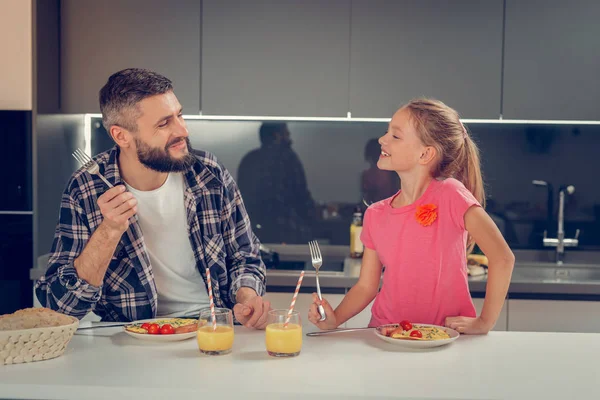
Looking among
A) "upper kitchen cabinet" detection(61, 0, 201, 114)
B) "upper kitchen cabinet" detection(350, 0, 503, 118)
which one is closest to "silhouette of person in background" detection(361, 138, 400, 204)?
"upper kitchen cabinet" detection(350, 0, 503, 118)

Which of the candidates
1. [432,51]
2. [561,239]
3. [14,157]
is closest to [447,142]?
[432,51]

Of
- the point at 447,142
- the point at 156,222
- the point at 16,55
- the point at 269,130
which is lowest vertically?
the point at 156,222

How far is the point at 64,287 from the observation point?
192cm

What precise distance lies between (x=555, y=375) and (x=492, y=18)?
2106mm

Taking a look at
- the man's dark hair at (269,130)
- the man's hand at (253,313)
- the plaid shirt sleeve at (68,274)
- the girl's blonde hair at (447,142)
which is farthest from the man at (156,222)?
the man's dark hair at (269,130)

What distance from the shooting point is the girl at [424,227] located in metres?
2.03

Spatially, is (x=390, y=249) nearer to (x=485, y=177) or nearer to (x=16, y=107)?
(x=485, y=177)

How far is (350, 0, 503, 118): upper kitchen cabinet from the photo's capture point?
124 inches

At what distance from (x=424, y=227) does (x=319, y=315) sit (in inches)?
18.0

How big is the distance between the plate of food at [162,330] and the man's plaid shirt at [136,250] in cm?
27

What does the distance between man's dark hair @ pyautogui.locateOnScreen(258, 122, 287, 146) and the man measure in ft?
4.44

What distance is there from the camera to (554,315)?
9.49 feet

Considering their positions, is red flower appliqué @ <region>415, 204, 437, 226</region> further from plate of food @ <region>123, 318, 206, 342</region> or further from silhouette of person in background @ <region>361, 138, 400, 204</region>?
silhouette of person in background @ <region>361, 138, 400, 204</region>

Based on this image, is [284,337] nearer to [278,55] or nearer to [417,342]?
[417,342]
